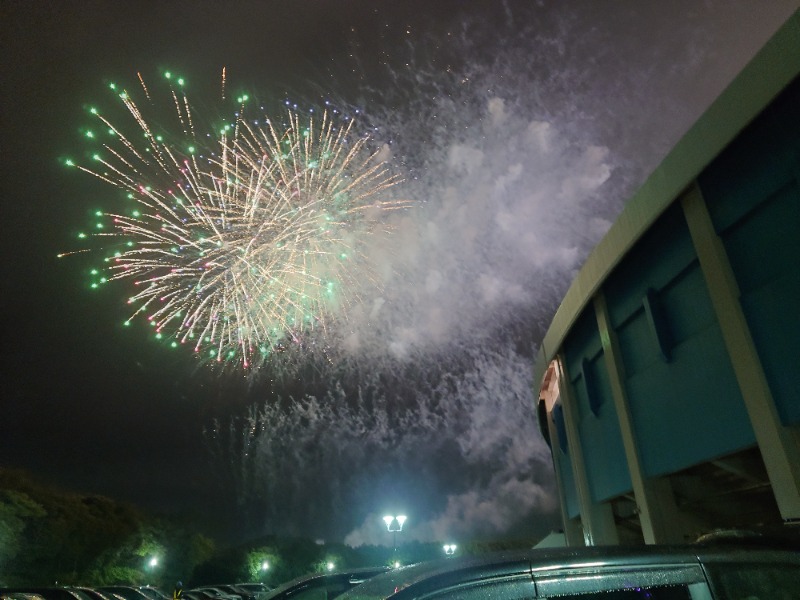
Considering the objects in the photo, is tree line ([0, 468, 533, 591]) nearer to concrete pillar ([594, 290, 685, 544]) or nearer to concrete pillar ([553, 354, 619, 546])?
concrete pillar ([553, 354, 619, 546])

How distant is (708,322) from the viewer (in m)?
8.81

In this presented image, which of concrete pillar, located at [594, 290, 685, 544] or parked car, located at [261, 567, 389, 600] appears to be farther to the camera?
concrete pillar, located at [594, 290, 685, 544]

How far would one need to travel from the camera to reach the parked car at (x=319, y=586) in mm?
5418

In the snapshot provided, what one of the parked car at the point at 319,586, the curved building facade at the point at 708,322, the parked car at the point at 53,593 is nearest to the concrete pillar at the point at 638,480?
the curved building facade at the point at 708,322

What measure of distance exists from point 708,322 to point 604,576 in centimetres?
756

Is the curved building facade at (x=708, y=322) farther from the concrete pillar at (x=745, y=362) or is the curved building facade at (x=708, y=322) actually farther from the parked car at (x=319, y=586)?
the parked car at (x=319, y=586)

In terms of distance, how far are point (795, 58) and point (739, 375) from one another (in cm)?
412

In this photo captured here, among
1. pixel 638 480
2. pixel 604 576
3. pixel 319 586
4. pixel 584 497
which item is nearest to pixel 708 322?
pixel 638 480

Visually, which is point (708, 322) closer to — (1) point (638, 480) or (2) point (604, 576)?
(1) point (638, 480)

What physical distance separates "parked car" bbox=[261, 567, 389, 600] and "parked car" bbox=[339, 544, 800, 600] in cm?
325

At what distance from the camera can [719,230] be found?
8281 millimetres

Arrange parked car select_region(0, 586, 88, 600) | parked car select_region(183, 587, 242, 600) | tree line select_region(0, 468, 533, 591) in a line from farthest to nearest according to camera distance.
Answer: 1. tree line select_region(0, 468, 533, 591)
2. parked car select_region(183, 587, 242, 600)
3. parked car select_region(0, 586, 88, 600)

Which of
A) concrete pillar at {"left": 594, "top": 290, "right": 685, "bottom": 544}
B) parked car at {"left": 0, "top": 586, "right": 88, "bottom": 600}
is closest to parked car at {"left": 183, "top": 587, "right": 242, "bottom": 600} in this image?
parked car at {"left": 0, "top": 586, "right": 88, "bottom": 600}

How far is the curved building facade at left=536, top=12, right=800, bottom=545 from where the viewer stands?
23.4 feet
